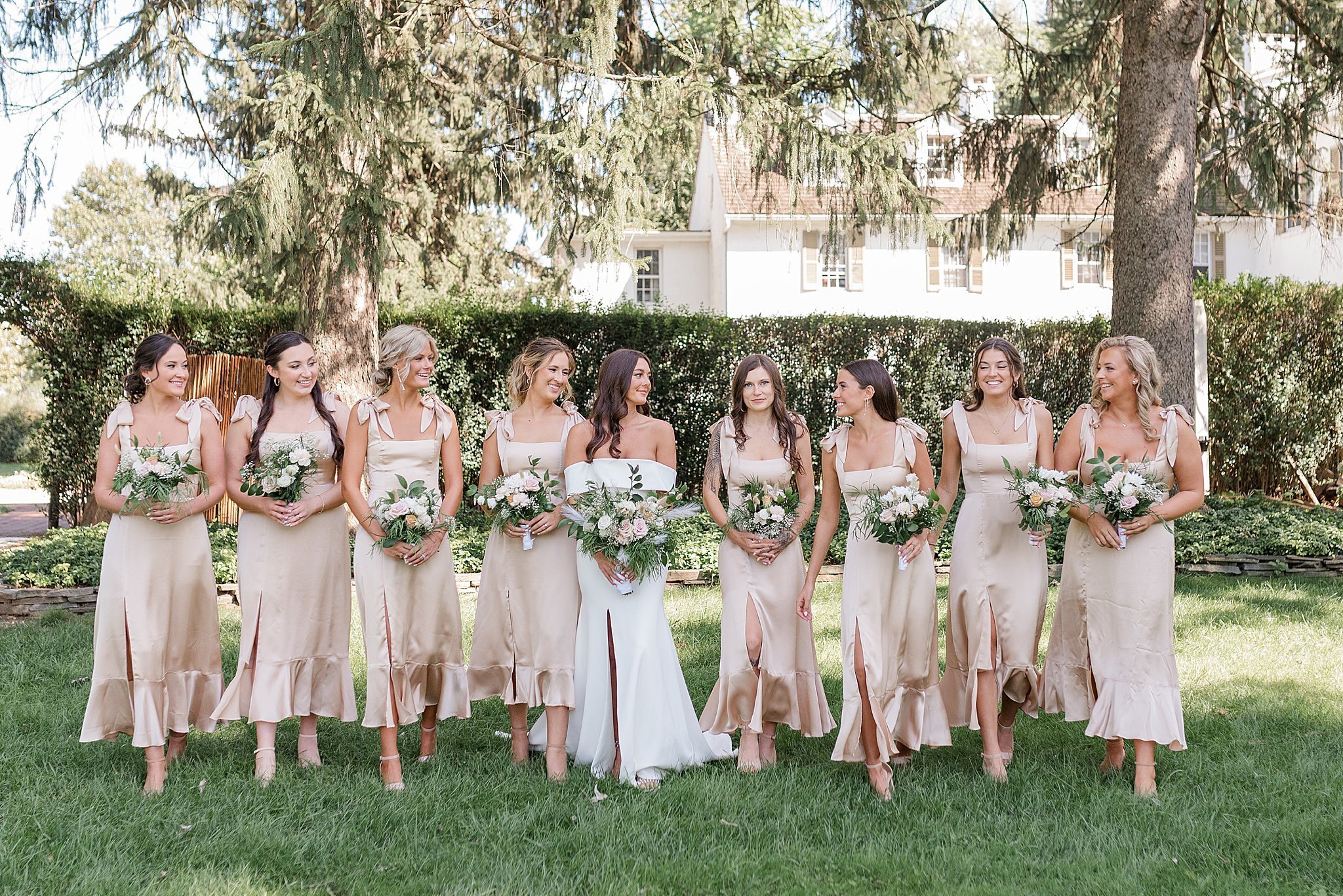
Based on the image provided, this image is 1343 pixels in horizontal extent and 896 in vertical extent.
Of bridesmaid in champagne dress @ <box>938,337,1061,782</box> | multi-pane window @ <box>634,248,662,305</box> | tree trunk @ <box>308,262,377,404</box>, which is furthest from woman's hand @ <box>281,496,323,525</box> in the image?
multi-pane window @ <box>634,248,662,305</box>

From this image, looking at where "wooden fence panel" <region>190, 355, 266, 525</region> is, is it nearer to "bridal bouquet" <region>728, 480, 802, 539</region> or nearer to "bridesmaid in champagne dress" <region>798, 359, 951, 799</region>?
"bridal bouquet" <region>728, 480, 802, 539</region>

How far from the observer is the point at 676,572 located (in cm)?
1073

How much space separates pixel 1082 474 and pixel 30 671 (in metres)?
7.14

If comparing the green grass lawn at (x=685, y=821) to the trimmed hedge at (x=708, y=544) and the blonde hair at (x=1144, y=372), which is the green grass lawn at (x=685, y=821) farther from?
the trimmed hedge at (x=708, y=544)

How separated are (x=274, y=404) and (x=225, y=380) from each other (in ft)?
26.4

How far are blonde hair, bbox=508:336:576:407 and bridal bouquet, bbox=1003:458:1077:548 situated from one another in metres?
2.38

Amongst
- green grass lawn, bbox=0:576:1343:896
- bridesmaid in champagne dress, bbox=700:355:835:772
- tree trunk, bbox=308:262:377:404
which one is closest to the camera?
green grass lawn, bbox=0:576:1343:896

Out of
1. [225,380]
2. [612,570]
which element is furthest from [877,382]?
[225,380]

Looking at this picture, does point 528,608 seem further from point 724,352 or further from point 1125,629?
point 724,352

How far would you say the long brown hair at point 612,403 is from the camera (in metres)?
5.40

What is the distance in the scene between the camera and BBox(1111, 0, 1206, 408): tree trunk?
994 cm

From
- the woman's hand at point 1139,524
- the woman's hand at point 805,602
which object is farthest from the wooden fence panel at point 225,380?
the woman's hand at point 1139,524

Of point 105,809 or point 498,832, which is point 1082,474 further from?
point 105,809

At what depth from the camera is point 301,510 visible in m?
5.32
